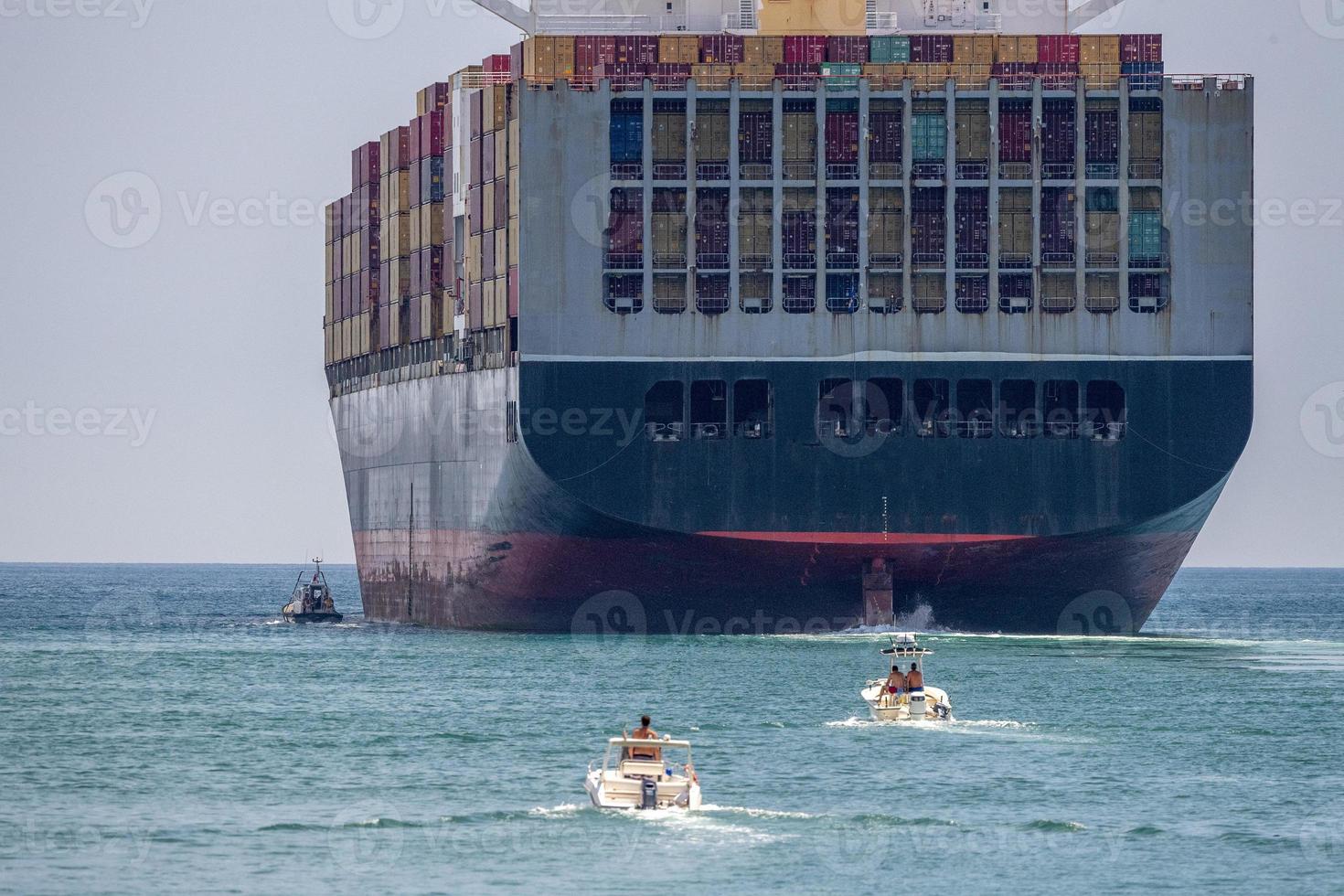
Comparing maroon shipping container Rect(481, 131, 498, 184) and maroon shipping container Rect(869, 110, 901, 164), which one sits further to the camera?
maroon shipping container Rect(481, 131, 498, 184)

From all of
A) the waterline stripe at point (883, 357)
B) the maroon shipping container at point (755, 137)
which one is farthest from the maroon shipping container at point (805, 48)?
the waterline stripe at point (883, 357)

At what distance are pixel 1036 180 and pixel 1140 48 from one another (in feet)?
28.0

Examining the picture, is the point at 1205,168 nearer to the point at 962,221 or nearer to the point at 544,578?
the point at 962,221

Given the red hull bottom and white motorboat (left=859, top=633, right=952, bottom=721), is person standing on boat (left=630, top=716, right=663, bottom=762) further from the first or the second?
the red hull bottom

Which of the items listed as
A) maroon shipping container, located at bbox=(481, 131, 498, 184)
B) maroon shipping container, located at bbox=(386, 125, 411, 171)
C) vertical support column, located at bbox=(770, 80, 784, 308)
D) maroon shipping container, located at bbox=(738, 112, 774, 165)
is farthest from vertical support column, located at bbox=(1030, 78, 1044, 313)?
maroon shipping container, located at bbox=(386, 125, 411, 171)

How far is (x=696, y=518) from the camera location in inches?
3674

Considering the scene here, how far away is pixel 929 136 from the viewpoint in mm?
96062

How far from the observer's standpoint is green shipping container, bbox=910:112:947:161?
96062 millimetres

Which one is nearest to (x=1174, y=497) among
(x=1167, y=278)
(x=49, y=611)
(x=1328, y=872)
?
(x=1167, y=278)

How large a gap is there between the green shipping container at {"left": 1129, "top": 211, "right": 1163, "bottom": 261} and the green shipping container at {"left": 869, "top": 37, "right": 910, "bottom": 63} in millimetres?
11022

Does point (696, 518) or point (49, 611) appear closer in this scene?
point (696, 518)

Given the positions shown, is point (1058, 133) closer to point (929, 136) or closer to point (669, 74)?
point (929, 136)

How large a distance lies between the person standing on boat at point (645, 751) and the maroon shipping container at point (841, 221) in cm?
4565

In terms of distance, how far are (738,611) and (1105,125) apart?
2271 cm
